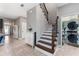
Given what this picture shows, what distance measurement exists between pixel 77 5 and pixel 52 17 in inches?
29.3

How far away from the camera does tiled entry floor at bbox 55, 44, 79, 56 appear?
7.06 feet

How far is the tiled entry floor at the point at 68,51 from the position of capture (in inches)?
84.7

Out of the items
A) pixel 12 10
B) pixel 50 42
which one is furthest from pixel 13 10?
pixel 50 42

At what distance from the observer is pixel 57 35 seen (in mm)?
2564

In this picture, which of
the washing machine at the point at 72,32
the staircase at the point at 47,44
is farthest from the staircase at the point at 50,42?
the washing machine at the point at 72,32

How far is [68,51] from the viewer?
227cm

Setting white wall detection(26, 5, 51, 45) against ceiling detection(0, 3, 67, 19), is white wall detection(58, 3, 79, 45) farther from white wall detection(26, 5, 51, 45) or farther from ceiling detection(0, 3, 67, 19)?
white wall detection(26, 5, 51, 45)

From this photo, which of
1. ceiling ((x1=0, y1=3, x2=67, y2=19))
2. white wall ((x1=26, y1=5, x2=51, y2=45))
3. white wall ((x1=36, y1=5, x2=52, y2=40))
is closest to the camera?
ceiling ((x1=0, y1=3, x2=67, y2=19))

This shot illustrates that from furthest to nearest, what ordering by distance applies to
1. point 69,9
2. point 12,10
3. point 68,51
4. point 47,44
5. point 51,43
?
point 47,44, point 51,43, point 12,10, point 68,51, point 69,9

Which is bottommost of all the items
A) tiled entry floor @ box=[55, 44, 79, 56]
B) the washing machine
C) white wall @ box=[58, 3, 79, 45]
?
tiled entry floor @ box=[55, 44, 79, 56]

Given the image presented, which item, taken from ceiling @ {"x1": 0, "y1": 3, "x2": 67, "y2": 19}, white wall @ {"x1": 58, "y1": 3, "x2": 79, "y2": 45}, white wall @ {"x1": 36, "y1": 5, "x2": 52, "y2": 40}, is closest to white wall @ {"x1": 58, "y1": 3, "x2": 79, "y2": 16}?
white wall @ {"x1": 58, "y1": 3, "x2": 79, "y2": 45}

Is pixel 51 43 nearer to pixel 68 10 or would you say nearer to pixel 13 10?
pixel 68 10

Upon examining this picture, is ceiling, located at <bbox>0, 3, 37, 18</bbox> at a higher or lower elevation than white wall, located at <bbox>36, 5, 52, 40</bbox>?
higher

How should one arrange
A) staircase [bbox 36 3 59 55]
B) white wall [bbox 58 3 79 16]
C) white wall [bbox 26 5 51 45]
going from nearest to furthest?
white wall [bbox 58 3 79 16], staircase [bbox 36 3 59 55], white wall [bbox 26 5 51 45]
